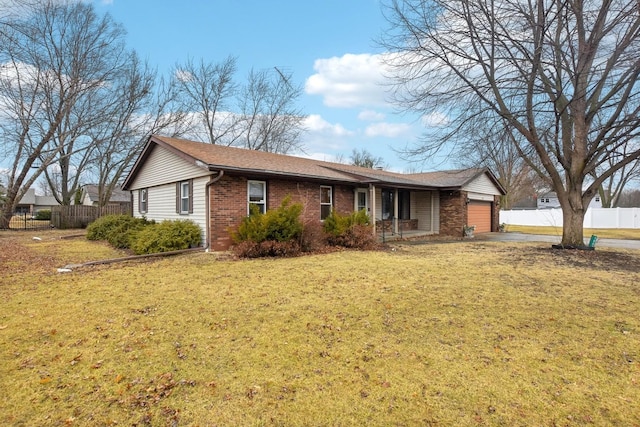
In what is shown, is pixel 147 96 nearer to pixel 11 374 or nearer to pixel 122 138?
pixel 122 138

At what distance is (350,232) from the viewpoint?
37.8ft

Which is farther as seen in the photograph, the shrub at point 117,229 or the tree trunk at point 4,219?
the tree trunk at point 4,219

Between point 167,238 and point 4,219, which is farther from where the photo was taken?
point 4,219

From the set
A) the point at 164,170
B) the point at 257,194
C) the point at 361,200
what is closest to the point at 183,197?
the point at 164,170

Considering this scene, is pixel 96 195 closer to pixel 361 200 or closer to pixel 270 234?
pixel 361 200

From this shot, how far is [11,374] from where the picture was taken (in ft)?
9.84

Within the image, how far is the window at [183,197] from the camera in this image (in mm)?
11984

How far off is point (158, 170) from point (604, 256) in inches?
638

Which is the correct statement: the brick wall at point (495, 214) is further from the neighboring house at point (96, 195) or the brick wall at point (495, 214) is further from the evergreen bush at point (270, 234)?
the neighboring house at point (96, 195)

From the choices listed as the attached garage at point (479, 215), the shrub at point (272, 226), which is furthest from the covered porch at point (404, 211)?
the shrub at point (272, 226)

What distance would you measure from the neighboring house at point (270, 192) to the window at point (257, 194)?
0.03m

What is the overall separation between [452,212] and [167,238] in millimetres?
13691

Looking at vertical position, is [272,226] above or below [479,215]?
below

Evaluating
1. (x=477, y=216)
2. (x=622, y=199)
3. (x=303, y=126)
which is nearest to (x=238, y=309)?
(x=477, y=216)
